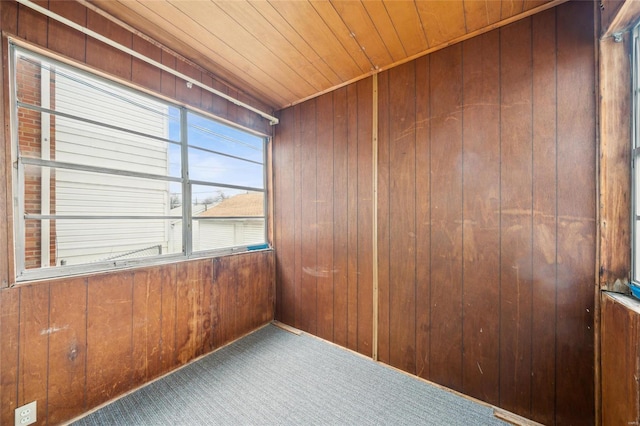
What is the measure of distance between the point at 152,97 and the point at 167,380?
6.96 ft

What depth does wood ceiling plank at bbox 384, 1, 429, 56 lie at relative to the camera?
1.41 m

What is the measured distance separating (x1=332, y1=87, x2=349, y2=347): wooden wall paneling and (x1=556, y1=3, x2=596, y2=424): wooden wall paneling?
4.62 ft

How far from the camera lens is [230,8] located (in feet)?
4.72

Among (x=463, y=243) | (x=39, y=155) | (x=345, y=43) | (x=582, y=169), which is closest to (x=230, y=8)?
(x=345, y=43)

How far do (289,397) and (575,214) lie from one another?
2057 millimetres

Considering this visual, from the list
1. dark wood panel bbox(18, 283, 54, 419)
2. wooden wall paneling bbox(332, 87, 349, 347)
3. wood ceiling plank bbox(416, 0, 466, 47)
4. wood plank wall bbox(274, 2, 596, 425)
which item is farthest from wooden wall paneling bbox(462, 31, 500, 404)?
dark wood panel bbox(18, 283, 54, 419)

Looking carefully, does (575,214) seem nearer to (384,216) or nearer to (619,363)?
(619,363)

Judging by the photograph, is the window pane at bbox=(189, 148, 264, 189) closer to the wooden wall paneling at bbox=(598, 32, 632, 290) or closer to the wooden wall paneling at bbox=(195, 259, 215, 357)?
the wooden wall paneling at bbox=(195, 259, 215, 357)

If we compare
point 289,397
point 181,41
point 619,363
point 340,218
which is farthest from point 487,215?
point 181,41

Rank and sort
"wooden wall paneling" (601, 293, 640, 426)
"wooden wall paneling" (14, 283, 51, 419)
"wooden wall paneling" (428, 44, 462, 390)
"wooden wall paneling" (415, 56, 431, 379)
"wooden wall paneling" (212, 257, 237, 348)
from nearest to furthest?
1. "wooden wall paneling" (601, 293, 640, 426)
2. "wooden wall paneling" (14, 283, 51, 419)
3. "wooden wall paneling" (428, 44, 462, 390)
4. "wooden wall paneling" (415, 56, 431, 379)
5. "wooden wall paneling" (212, 257, 237, 348)

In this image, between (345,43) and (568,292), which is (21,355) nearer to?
(345,43)

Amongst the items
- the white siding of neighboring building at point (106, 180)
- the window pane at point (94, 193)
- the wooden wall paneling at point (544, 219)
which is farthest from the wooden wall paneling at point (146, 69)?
the wooden wall paneling at point (544, 219)

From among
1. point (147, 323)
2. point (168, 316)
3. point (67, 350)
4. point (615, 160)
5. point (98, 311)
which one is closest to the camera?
point (615, 160)

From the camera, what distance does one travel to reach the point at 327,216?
2322 mm
